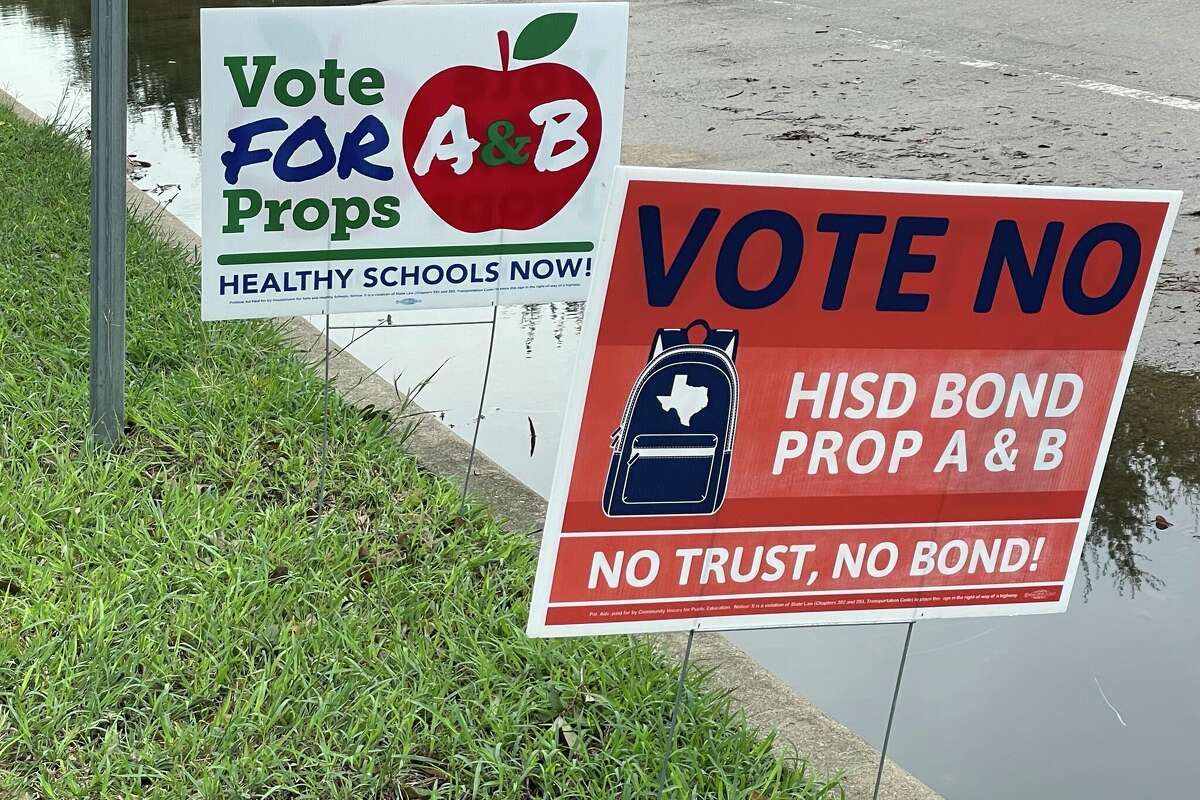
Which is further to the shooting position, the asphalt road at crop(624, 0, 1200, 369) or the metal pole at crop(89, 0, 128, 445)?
the asphalt road at crop(624, 0, 1200, 369)

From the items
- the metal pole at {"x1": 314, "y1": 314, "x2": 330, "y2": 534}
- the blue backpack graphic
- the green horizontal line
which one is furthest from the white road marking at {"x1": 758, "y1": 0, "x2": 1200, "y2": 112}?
the blue backpack graphic

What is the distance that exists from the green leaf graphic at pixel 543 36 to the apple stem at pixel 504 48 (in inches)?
0.7

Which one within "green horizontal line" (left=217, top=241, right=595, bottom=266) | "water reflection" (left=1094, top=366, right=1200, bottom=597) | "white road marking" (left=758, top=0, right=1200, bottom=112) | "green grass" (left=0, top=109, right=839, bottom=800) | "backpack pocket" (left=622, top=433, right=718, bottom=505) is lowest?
"green grass" (left=0, top=109, right=839, bottom=800)

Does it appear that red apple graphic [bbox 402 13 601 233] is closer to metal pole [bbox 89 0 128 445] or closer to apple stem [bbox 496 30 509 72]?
apple stem [bbox 496 30 509 72]

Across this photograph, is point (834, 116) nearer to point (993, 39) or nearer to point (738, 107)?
point (738, 107)

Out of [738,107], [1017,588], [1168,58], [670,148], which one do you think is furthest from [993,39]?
[1017,588]

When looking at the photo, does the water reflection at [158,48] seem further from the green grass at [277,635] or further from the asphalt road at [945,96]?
the green grass at [277,635]

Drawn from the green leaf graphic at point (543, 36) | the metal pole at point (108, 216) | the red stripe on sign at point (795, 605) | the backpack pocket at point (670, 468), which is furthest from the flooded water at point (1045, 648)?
the green leaf graphic at point (543, 36)

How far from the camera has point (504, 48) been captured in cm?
345

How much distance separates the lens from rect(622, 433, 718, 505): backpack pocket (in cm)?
209

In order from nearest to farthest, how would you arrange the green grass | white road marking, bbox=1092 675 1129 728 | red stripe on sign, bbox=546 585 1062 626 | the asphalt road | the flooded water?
red stripe on sign, bbox=546 585 1062 626, the green grass, the flooded water, white road marking, bbox=1092 675 1129 728, the asphalt road

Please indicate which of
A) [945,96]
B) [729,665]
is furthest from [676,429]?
[945,96]

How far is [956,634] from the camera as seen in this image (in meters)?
3.56

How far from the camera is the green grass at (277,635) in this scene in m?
2.72
